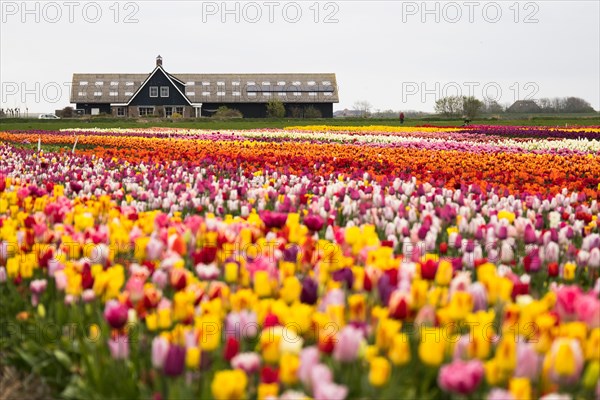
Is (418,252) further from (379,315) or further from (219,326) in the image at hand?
(219,326)

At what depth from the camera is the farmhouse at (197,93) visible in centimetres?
7844

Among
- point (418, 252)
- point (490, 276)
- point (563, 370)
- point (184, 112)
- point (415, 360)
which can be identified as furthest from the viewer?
point (184, 112)

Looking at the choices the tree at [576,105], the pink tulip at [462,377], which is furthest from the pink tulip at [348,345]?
the tree at [576,105]

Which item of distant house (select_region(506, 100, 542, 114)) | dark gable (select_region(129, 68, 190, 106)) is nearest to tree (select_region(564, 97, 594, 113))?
distant house (select_region(506, 100, 542, 114))

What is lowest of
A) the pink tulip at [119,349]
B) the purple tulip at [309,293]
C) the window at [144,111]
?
the pink tulip at [119,349]

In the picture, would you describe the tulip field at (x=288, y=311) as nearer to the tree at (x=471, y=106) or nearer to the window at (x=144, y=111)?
the tree at (x=471, y=106)

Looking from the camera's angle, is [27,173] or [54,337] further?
[27,173]

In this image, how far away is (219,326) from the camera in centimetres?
302

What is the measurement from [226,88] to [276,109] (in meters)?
11.8

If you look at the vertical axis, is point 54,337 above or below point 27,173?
below

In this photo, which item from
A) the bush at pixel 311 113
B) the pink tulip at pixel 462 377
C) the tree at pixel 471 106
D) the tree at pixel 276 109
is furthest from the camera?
the bush at pixel 311 113

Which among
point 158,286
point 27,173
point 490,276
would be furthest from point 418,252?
point 27,173

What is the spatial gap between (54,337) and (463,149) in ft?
56.7

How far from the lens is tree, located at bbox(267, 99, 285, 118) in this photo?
243 ft
